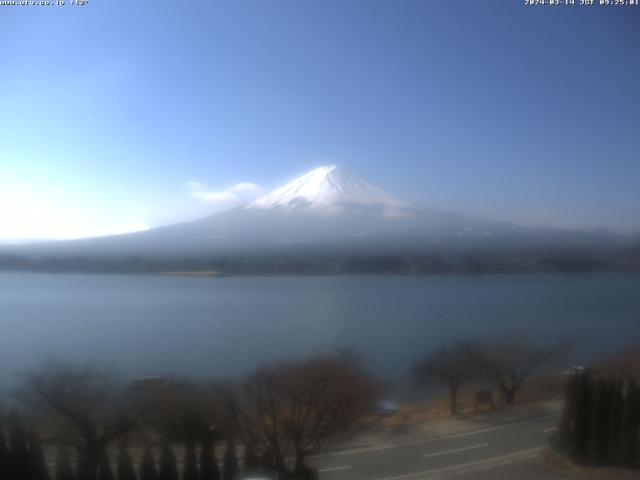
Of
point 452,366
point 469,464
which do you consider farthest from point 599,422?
point 452,366

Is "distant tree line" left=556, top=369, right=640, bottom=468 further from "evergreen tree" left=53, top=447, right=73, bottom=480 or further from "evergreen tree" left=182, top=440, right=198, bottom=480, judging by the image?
"evergreen tree" left=53, top=447, right=73, bottom=480

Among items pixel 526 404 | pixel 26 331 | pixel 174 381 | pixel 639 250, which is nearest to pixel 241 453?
pixel 174 381

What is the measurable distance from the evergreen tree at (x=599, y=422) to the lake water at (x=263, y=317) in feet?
0.51

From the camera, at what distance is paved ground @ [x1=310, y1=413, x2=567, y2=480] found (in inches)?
71.7

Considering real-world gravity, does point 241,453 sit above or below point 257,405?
below

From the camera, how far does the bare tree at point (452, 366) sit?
1931mm

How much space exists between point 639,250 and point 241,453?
6.99 feet

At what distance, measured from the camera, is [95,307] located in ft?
6.33

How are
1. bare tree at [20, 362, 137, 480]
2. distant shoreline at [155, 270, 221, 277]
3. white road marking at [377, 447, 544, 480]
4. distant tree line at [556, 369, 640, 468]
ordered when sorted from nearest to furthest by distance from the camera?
bare tree at [20, 362, 137, 480], white road marking at [377, 447, 544, 480], distant shoreline at [155, 270, 221, 277], distant tree line at [556, 369, 640, 468]

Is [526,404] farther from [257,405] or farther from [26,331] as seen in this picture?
[26,331]

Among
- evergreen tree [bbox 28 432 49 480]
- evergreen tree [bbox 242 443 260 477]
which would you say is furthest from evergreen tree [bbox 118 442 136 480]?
evergreen tree [bbox 242 443 260 477]

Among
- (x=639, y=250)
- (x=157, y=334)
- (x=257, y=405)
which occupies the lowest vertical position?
(x=257, y=405)

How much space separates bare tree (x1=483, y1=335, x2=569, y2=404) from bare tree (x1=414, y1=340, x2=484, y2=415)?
0.23 ft

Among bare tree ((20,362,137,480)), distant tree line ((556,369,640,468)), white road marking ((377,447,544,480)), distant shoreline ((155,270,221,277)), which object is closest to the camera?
bare tree ((20,362,137,480))
